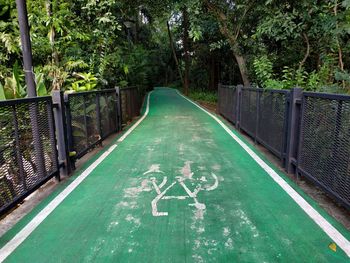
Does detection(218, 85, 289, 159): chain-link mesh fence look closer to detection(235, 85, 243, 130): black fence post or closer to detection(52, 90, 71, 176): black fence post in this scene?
detection(235, 85, 243, 130): black fence post

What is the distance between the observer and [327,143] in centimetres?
372

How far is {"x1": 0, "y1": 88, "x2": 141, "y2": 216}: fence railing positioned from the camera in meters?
3.42

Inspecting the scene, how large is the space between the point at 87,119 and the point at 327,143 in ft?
14.8

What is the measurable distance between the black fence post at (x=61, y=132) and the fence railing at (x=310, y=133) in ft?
12.2

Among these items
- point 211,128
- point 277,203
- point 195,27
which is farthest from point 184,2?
point 277,203

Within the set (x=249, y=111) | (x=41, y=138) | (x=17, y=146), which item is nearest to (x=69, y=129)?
(x=41, y=138)

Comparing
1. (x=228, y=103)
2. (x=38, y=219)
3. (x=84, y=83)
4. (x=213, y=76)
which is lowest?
(x=38, y=219)

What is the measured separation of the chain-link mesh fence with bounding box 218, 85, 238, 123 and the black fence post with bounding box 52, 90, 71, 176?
593cm

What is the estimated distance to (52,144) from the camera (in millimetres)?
4477

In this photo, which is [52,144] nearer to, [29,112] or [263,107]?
[29,112]

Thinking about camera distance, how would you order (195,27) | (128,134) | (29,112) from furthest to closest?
(195,27) < (128,134) < (29,112)

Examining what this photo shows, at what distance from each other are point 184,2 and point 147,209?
9.41 metres

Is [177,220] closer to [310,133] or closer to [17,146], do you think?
[17,146]

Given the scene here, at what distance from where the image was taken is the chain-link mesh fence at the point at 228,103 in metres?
9.60
